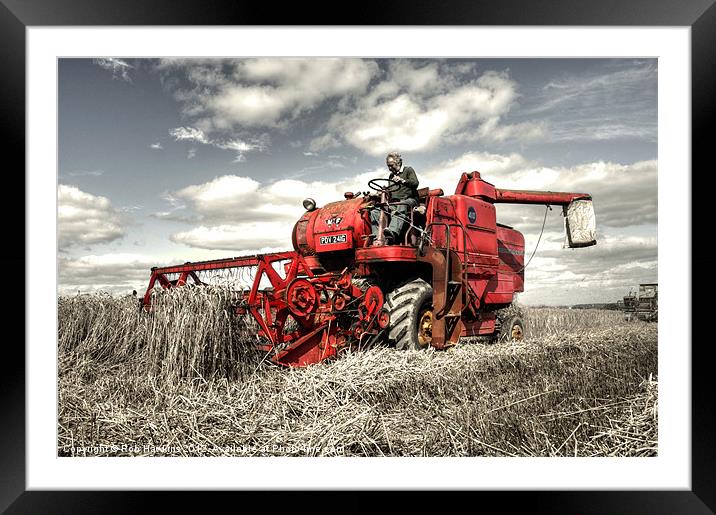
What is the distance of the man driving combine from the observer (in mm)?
6814

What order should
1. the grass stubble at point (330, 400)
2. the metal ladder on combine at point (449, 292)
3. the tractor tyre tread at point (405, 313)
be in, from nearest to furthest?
1. the grass stubble at point (330, 400)
2. the tractor tyre tread at point (405, 313)
3. the metal ladder on combine at point (449, 292)

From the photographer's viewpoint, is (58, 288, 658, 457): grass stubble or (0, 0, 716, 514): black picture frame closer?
(0, 0, 716, 514): black picture frame

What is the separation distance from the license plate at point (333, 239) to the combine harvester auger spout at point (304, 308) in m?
0.67

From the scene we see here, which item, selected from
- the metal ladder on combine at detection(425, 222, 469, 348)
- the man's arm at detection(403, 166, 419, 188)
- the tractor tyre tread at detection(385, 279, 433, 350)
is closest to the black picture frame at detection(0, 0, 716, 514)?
the tractor tyre tread at detection(385, 279, 433, 350)

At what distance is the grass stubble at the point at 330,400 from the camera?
402 centimetres

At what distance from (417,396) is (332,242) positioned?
118 inches

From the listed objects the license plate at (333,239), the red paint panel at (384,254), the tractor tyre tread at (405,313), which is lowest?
the tractor tyre tread at (405,313)

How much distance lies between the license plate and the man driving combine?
1.43 ft

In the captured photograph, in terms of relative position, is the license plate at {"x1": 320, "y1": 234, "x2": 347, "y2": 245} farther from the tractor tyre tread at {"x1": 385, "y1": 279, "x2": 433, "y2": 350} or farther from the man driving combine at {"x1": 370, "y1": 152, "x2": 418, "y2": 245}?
the tractor tyre tread at {"x1": 385, "y1": 279, "x2": 433, "y2": 350}

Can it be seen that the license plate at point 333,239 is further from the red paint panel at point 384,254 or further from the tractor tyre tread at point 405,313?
the tractor tyre tread at point 405,313

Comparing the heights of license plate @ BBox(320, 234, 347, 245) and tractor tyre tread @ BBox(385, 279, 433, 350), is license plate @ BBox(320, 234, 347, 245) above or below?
above
